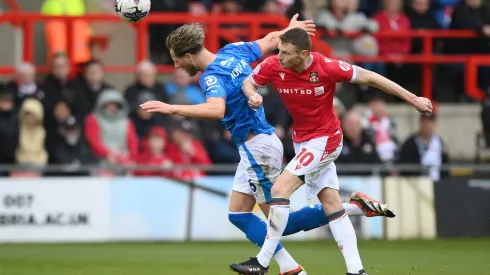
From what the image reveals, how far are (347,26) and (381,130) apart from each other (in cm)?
249

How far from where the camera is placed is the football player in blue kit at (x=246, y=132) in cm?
1012

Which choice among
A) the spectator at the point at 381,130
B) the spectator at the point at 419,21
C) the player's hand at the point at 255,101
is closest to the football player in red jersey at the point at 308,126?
the player's hand at the point at 255,101

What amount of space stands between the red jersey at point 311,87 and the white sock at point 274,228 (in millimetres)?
675

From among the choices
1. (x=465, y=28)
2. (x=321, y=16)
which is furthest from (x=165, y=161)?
(x=465, y=28)

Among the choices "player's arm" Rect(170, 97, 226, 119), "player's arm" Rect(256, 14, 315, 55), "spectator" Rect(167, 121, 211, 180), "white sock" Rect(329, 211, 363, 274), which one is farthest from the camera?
"spectator" Rect(167, 121, 211, 180)

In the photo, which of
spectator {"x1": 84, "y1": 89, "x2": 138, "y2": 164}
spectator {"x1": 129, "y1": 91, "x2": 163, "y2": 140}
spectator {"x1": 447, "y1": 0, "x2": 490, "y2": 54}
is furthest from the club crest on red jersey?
spectator {"x1": 447, "y1": 0, "x2": 490, "y2": 54}

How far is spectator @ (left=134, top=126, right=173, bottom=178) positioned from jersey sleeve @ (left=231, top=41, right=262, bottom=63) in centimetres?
620

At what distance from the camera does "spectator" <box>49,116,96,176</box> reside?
16641 mm

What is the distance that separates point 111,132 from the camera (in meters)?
16.8

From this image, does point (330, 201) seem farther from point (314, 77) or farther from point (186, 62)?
point (186, 62)

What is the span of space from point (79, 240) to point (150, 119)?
228cm

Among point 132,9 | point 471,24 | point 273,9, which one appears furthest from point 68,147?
point 471,24

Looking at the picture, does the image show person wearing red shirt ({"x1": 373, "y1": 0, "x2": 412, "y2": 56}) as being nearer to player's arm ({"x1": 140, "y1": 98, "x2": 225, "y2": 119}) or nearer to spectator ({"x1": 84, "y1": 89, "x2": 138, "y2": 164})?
spectator ({"x1": 84, "y1": 89, "x2": 138, "y2": 164})

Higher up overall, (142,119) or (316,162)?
(142,119)
